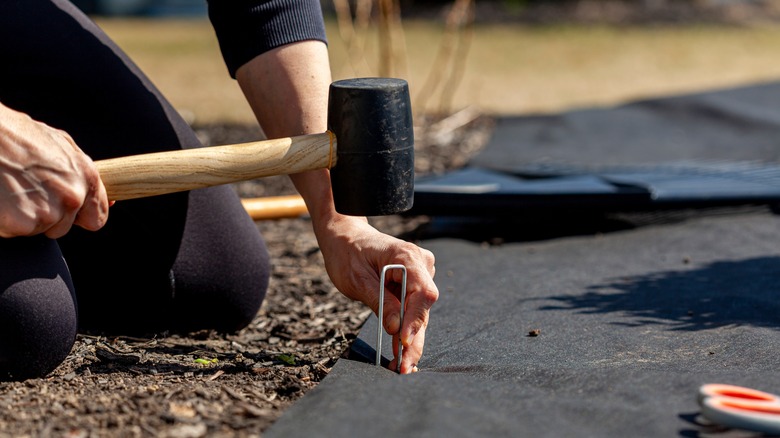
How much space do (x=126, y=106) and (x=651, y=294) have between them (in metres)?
1.60

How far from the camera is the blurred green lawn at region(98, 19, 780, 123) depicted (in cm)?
779

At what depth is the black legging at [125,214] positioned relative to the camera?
8.13 ft

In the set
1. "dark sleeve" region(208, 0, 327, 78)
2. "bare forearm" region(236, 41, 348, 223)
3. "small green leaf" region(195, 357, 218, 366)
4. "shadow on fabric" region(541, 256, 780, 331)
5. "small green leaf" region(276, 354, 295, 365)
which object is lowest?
"shadow on fabric" region(541, 256, 780, 331)

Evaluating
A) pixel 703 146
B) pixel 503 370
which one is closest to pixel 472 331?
pixel 503 370

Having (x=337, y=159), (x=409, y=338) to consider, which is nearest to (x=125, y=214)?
(x=337, y=159)

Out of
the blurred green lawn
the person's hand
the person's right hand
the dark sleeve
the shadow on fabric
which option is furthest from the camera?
the blurred green lawn

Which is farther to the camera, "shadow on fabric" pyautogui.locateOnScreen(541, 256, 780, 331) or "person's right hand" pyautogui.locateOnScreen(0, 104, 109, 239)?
"shadow on fabric" pyautogui.locateOnScreen(541, 256, 780, 331)

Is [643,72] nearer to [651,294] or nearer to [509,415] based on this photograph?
[651,294]

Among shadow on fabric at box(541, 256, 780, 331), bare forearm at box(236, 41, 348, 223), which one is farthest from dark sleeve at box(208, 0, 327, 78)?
shadow on fabric at box(541, 256, 780, 331)

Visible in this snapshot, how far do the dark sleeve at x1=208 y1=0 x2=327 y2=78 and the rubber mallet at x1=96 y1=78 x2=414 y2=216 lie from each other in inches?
14.0

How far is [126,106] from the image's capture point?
8.39 feet

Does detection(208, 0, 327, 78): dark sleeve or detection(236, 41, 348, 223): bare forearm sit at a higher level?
detection(208, 0, 327, 78): dark sleeve

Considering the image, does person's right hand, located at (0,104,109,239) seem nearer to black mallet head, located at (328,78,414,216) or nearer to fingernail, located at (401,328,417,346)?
black mallet head, located at (328,78,414,216)

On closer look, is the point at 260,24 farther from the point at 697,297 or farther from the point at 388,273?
the point at 697,297
